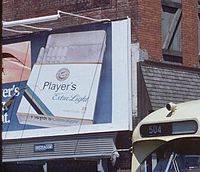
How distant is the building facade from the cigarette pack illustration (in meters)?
0.30

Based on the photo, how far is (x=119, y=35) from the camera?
68.0ft

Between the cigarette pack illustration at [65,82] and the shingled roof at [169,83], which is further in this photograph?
the cigarette pack illustration at [65,82]

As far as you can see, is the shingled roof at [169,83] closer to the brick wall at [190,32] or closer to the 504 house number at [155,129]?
the brick wall at [190,32]

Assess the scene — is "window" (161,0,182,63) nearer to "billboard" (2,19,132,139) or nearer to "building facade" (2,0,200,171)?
"building facade" (2,0,200,171)

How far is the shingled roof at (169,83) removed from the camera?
66.3 ft

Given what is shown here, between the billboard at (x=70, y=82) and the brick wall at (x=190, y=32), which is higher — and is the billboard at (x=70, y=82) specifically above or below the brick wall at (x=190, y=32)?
below

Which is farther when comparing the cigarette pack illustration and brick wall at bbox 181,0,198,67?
brick wall at bbox 181,0,198,67

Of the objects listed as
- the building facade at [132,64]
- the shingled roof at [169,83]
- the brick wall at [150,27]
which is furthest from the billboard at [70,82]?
the shingled roof at [169,83]

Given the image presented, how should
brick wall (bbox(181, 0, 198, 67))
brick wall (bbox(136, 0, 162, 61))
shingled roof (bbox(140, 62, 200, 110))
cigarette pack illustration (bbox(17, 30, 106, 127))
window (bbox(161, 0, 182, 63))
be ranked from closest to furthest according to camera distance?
1. shingled roof (bbox(140, 62, 200, 110))
2. brick wall (bbox(136, 0, 162, 61))
3. cigarette pack illustration (bbox(17, 30, 106, 127))
4. window (bbox(161, 0, 182, 63))
5. brick wall (bbox(181, 0, 198, 67))

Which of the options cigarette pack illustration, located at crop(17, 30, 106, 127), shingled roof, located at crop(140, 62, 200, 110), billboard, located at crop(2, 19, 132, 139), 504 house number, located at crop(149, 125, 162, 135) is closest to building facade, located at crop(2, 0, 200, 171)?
shingled roof, located at crop(140, 62, 200, 110)

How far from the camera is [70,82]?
70.7ft

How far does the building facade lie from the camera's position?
20.3m

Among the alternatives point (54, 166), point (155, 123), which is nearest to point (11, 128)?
point (54, 166)

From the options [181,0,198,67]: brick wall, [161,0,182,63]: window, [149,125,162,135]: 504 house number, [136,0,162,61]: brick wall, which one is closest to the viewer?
[149,125,162,135]: 504 house number
